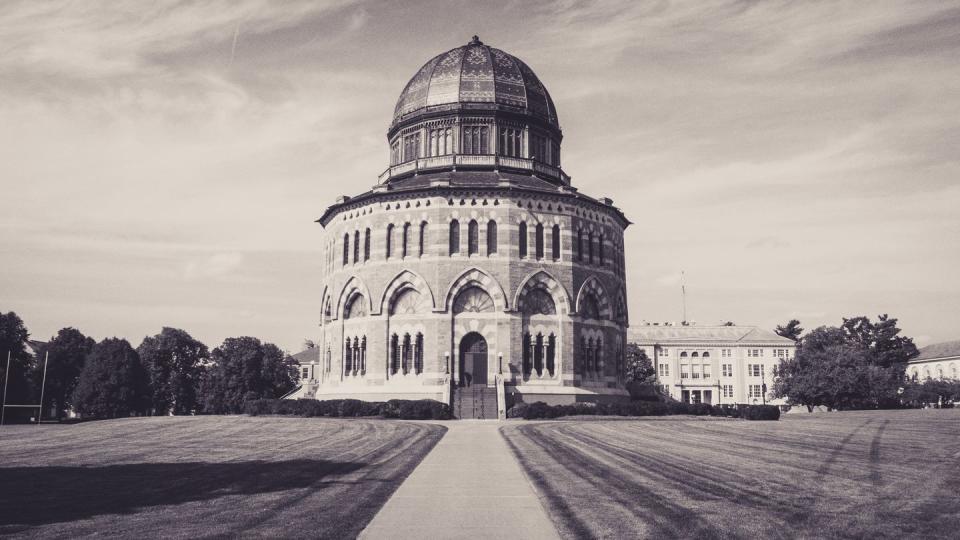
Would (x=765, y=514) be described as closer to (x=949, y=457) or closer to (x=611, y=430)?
(x=949, y=457)

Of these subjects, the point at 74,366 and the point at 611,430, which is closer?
the point at 611,430

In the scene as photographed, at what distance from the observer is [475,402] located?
158 ft

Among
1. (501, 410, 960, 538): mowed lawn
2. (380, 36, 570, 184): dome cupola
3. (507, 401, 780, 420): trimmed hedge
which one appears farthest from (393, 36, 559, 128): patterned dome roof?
(501, 410, 960, 538): mowed lawn

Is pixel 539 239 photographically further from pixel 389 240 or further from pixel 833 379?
pixel 833 379

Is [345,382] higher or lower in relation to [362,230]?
lower

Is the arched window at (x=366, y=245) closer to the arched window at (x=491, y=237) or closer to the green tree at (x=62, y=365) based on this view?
the arched window at (x=491, y=237)

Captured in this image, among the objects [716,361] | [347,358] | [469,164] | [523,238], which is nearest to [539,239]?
[523,238]

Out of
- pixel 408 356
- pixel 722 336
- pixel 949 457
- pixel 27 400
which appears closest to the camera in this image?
pixel 949 457

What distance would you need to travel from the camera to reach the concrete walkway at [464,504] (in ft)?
36.2

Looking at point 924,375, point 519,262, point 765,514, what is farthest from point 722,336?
point 765,514

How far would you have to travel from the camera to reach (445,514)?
12398mm

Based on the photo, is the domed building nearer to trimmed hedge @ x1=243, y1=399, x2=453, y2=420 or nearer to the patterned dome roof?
the patterned dome roof

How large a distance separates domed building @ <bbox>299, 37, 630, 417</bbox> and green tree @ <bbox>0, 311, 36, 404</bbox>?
2979 centimetres

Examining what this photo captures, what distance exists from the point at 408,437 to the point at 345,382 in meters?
26.9
